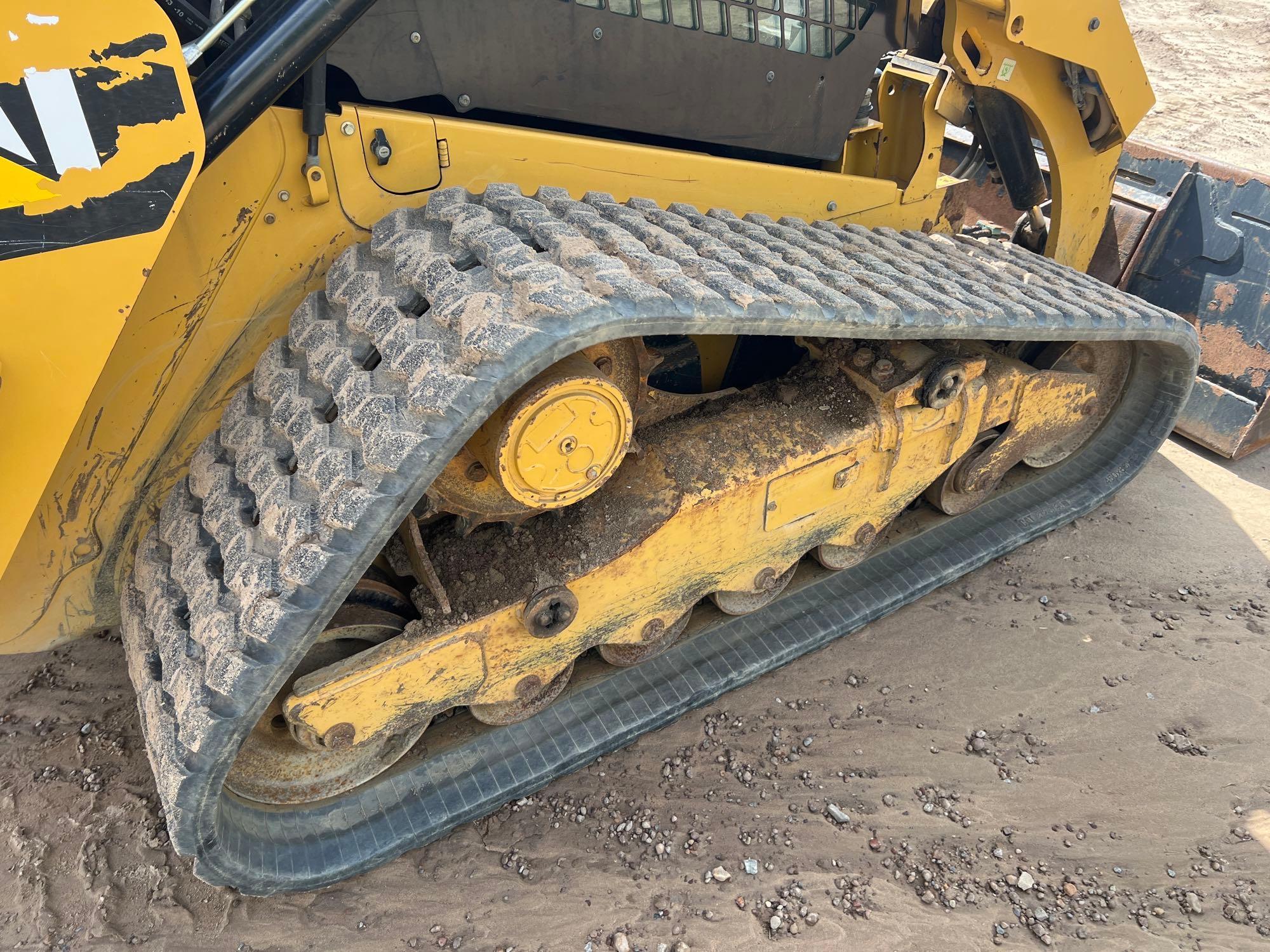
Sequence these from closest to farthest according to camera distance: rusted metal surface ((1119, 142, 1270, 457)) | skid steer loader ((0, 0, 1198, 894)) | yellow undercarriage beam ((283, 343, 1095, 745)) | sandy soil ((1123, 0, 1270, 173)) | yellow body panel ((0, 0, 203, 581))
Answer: yellow body panel ((0, 0, 203, 581)) → skid steer loader ((0, 0, 1198, 894)) → yellow undercarriage beam ((283, 343, 1095, 745)) → rusted metal surface ((1119, 142, 1270, 457)) → sandy soil ((1123, 0, 1270, 173))

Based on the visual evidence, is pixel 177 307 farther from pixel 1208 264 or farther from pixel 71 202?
pixel 1208 264

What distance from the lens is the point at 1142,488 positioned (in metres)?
3.57

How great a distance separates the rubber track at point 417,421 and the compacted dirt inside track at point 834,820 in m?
0.13

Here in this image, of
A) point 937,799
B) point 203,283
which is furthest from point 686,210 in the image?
point 937,799

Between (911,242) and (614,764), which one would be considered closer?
(614,764)

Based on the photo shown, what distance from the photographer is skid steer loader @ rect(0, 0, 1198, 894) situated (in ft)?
4.86

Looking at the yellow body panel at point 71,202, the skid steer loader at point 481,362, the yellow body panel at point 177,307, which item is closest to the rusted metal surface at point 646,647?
the skid steer loader at point 481,362

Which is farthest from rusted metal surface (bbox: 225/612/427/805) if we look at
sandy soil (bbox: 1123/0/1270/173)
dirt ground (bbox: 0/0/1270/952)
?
sandy soil (bbox: 1123/0/1270/173)

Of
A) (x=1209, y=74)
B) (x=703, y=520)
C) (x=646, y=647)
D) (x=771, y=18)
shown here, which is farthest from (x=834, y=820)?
(x=1209, y=74)

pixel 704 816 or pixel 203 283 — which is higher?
pixel 203 283

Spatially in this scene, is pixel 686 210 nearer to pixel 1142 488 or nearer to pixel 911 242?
pixel 911 242

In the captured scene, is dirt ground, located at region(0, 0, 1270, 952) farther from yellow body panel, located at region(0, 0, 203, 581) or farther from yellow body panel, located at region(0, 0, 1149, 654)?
yellow body panel, located at region(0, 0, 203, 581)

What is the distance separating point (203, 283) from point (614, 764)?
153cm

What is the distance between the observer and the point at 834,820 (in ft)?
7.41
